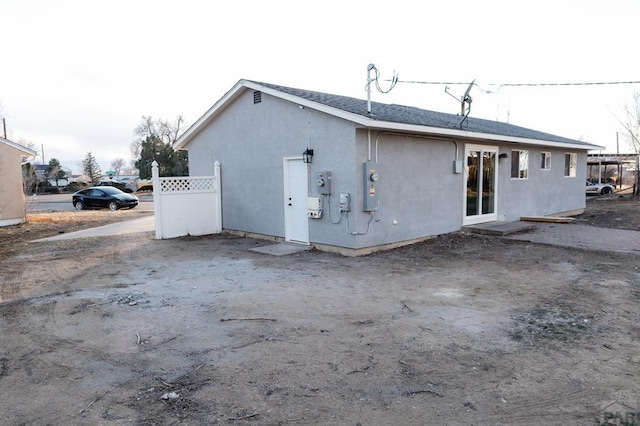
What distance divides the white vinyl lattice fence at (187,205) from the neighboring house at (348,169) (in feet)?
1.03

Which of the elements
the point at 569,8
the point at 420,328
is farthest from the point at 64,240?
the point at 569,8

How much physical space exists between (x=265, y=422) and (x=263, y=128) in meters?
8.79

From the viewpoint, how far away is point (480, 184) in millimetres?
12094

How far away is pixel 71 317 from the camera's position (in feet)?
17.2

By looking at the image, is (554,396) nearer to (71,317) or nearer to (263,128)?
(71,317)

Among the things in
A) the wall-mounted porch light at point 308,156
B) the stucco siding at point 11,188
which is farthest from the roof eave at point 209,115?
the stucco siding at point 11,188

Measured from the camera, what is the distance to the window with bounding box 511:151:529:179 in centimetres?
1349

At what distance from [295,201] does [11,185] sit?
11851mm

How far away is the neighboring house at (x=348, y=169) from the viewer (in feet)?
29.3

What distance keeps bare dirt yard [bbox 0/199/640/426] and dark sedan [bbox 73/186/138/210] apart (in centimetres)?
1600

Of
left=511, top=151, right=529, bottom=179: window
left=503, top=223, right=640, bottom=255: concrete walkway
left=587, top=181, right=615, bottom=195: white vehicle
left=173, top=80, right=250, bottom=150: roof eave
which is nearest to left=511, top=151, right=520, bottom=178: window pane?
left=511, top=151, right=529, bottom=179: window

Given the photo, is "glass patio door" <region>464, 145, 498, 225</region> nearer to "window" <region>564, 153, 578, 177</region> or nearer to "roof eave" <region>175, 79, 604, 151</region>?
"roof eave" <region>175, 79, 604, 151</region>

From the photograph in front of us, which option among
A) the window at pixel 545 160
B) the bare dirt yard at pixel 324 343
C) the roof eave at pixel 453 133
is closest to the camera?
the bare dirt yard at pixel 324 343

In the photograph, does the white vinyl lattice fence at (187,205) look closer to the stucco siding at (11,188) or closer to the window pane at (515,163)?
the stucco siding at (11,188)
